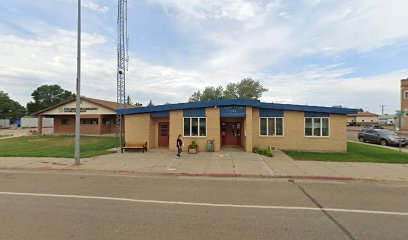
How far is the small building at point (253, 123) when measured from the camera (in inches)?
651

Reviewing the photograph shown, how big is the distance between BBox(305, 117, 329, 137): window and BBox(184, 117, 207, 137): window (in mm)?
7588

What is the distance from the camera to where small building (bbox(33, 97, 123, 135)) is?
110 ft

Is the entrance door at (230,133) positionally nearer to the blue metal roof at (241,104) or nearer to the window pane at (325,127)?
the blue metal roof at (241,104)

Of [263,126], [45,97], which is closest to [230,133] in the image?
[263,126]

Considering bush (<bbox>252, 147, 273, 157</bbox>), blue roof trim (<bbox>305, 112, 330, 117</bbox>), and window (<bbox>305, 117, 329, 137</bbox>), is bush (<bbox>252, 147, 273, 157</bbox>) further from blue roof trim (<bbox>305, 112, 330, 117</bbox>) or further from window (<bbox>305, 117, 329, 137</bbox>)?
blue roof trim (<bbox>305, 112, 330, 117</bbox>)

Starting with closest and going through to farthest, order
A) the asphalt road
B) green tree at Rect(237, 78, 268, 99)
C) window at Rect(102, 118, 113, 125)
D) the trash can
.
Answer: the asphalt road
the trash can
window at Rect(102, 118, 113, 125)
green tree at Rect(237, 78, 268, 99)

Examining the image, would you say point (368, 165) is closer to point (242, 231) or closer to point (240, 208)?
point (240, 208)

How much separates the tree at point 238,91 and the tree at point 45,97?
188 feet

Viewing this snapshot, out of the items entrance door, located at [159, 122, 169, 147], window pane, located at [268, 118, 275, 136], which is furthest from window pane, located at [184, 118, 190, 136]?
window pane, located at [268, 118, 275, 136]

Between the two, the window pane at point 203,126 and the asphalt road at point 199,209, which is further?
the window pane at point 203,126

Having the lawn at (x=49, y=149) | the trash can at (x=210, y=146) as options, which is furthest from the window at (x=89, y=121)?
the trash can at (x=210, y=146)

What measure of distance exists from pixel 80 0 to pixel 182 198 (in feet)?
35.9

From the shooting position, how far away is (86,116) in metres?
33.8

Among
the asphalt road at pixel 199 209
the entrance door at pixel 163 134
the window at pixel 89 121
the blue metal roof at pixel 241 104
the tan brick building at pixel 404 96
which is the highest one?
the tan brick building at pixel 404 96
